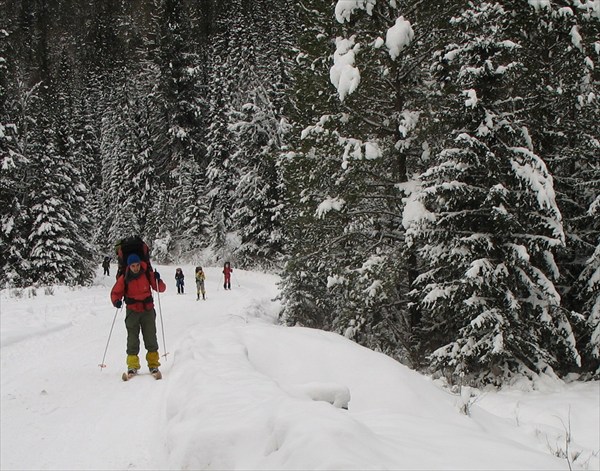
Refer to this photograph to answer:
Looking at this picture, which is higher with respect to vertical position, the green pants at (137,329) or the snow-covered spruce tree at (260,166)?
the snow-covered spruce tree at (260,166)

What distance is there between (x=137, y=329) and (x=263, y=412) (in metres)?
4.04

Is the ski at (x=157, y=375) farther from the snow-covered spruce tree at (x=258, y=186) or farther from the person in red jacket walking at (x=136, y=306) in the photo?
the snow-covered spruce tree at (x=258, y=186)

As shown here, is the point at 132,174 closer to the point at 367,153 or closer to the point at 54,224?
the point at 54,224

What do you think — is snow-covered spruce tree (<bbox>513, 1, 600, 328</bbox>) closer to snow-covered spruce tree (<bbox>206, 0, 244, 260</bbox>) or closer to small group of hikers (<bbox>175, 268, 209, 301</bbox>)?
small group of hikers (<bbox>175, 268, 209, 301</bbox>)

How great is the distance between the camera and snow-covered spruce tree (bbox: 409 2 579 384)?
899 cm

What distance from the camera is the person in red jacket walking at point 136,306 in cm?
650

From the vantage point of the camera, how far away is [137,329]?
22.1 feet

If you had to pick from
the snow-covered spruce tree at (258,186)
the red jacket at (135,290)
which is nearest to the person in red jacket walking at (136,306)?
the red jacket at (135,290)

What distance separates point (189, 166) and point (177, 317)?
90.3 feet

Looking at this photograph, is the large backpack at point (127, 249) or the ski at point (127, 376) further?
the large backpack at point (127, 249)

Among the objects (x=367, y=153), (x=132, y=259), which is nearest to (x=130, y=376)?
(x=132, y=259)

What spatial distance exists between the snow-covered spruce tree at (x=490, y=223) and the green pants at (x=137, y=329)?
5364mm

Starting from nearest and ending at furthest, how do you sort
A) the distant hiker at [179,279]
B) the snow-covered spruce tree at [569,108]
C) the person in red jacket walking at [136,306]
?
the person in red jacket walking at [136,306] → the snow-covered spruce tree at [569,108] → the distant hiker at [179,279]

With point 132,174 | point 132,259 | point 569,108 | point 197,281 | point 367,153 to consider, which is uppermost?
point 132,174
